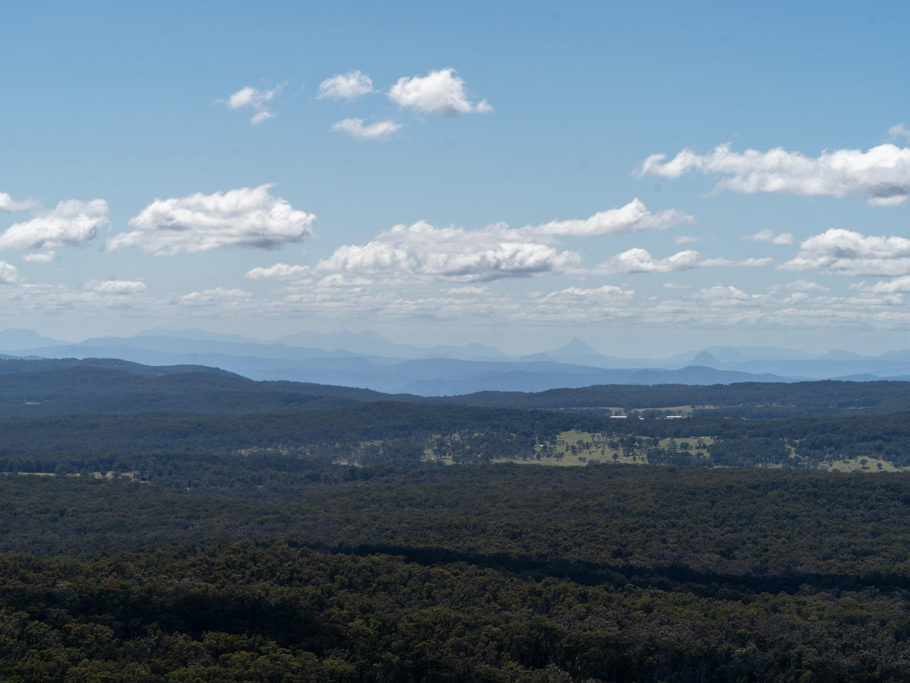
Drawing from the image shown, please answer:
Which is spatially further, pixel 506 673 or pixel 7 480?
pixel 7 480

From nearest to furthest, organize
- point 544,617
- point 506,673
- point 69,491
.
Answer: point 506,673
point 544,617
point 69,491

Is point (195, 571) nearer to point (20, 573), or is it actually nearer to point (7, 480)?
point (20, 573)

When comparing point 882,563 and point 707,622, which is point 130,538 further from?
point 882,563

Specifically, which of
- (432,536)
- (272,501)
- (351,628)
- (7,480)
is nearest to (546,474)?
(272,501)

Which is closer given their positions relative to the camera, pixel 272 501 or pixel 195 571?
pixel 195 571

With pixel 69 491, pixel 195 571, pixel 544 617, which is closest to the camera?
pixel 544 617

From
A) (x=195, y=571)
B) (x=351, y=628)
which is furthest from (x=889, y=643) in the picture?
(x=195, y=571)

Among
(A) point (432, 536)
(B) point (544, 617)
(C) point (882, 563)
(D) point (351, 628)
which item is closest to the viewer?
(D) point (351, 628)

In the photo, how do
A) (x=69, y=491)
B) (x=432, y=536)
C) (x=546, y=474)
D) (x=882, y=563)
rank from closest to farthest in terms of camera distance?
(x=882, y=563)
(x=432, y=536)
(x=69, y=491)
(x=546, y=474)

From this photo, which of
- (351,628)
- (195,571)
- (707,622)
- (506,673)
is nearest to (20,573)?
(195,571)
